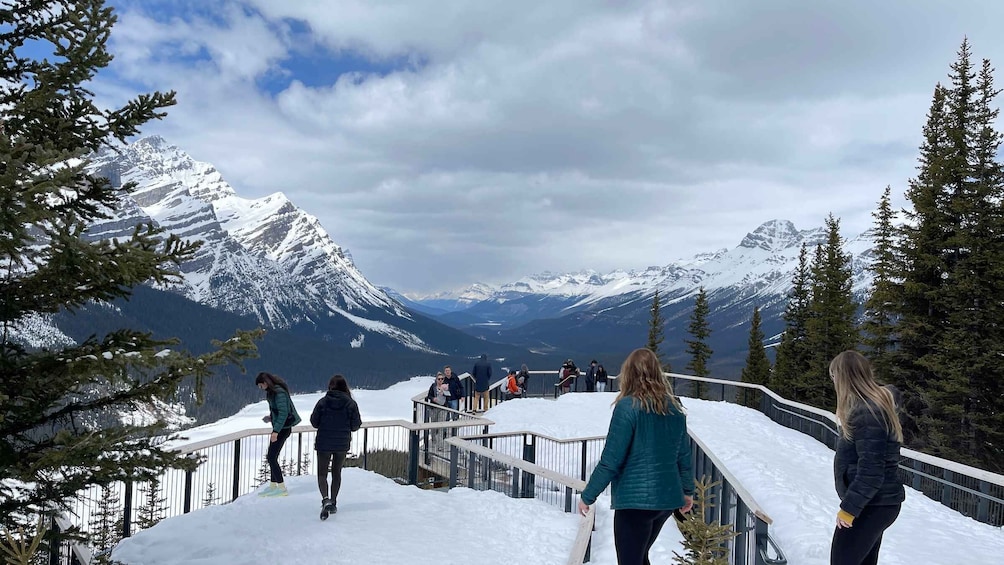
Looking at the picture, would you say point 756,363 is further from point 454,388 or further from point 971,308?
point 454,388

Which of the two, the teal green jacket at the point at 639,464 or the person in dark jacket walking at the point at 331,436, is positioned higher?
the teal green jacket at the point at 639,464

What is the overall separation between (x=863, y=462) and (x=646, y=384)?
1.62m

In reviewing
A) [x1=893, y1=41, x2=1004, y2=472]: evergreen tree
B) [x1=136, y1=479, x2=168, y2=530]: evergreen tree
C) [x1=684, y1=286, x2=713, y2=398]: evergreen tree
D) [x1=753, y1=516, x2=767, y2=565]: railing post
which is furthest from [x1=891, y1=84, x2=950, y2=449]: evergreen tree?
[x1=684, y1=286, x2=713, y2=398]: evergreen tree

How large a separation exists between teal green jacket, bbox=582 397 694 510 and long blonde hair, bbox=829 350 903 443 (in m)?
1.24

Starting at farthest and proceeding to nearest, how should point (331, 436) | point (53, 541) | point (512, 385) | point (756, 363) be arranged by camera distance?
1. point (756, 363)
2. point (512, 385)
3. point (331, 436)
4. point (53, 541)

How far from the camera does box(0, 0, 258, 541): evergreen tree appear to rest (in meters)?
5.29

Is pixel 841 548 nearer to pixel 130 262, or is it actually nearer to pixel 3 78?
pixel 130 262

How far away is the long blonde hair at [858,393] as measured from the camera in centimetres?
470

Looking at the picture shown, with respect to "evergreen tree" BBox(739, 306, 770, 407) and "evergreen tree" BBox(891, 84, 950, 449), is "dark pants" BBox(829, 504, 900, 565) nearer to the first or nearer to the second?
"evergreen tree" BBox(891, 84, 950, 449)

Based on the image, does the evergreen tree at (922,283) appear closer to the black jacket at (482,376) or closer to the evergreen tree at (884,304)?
the evergreen tree at (884,304)

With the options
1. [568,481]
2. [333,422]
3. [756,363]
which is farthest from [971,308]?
[756,363]

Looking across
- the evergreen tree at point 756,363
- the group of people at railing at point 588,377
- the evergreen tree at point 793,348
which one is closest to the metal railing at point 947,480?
the group of people at railing at point 588,377

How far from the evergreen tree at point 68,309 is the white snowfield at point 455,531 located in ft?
7.07

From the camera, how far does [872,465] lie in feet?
15.2
